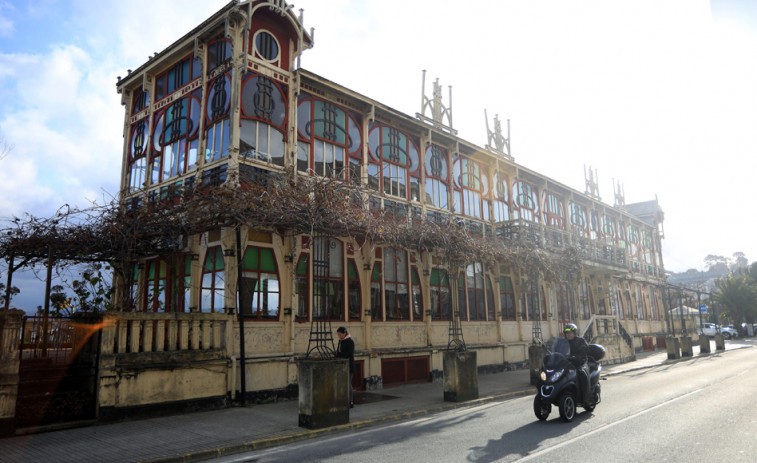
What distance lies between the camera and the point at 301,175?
14766 mm

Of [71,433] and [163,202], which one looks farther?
[163,202]

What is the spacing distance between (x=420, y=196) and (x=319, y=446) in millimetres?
12627

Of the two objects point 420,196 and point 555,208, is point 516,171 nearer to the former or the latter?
point 555,208

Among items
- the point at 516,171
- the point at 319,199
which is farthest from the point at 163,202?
the point at 516,171

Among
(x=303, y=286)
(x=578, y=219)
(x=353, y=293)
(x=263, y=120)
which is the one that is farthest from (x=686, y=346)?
(x=263, y=120)

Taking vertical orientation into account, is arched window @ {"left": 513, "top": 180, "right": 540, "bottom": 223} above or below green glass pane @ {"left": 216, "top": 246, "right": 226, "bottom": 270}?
above

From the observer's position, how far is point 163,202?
12789 millimetres

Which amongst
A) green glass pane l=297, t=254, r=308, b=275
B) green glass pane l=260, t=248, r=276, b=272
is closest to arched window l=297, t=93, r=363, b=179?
green glass pane l=297, t=254, r=308, b=275

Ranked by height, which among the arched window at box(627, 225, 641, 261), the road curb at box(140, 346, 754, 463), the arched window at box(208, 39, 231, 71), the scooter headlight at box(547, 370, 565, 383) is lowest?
the road curb at box(140, 346, 754, 463)

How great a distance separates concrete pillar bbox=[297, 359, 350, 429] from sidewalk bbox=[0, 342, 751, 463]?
25 cm

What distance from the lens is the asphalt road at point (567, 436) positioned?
280 inches

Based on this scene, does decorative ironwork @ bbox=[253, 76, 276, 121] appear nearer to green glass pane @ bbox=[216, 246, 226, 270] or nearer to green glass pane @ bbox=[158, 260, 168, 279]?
green glass pane @ bbox=[216, 246, 226, 270]

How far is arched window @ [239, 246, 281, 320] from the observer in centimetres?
→ 1342

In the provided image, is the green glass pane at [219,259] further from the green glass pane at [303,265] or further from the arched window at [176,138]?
the arched window at [176,138]
